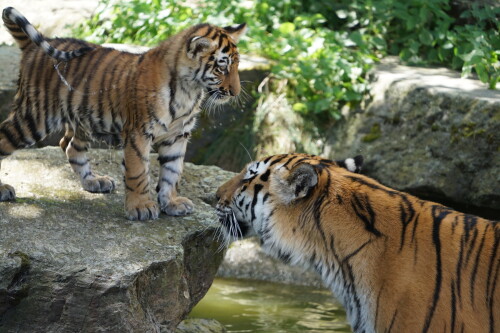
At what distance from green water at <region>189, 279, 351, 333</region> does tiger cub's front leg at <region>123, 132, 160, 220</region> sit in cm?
136

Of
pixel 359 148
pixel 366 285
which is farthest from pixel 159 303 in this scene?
pixel 359 148

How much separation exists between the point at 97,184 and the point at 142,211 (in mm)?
632

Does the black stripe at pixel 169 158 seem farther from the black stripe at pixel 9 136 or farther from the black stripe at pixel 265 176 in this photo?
the black stripe at pixel 265 176

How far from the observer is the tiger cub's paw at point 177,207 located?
4.93 m

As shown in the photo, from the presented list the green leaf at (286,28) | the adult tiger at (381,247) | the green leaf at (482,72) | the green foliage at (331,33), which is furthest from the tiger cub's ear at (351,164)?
the green leaf at (286,28)

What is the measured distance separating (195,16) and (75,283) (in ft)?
16.9

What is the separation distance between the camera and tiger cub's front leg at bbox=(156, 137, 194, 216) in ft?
16.1

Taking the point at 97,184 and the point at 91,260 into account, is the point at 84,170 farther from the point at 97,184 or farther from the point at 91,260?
the point at 91,260

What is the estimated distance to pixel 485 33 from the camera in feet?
26.0

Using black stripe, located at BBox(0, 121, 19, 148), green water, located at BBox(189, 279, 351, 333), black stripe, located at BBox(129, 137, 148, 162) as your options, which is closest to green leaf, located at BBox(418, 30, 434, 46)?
green water, located at BBox(189, 279, 351, 333)

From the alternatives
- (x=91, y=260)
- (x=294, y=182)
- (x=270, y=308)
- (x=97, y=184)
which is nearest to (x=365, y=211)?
(x=294, y=182)

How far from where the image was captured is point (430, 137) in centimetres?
696

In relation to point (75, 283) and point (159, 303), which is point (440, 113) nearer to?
point (159, 303)

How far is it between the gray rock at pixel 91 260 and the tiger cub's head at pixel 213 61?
853mm
